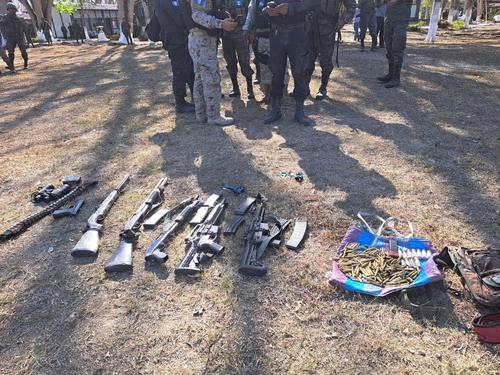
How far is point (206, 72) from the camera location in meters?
5.92

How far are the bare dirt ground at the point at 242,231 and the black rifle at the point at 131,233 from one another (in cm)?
11

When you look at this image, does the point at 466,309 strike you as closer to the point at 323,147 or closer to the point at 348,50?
the point at 323,147

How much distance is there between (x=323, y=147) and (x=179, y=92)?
3.27m

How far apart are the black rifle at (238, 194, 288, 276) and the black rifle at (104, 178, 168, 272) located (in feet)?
3.33

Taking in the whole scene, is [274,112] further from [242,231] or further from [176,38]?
[242,231]

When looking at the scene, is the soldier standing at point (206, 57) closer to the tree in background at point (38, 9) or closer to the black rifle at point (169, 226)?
the black rifle at point (169, 226)

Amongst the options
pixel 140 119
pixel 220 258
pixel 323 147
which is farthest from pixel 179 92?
pixel 220 258

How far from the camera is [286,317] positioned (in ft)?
8.68

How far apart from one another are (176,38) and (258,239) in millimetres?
4546

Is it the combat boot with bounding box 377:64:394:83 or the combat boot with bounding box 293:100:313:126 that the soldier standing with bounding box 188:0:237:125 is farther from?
the combat boot with bounding box 377:64:394:83

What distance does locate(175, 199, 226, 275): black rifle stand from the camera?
3.08 metres

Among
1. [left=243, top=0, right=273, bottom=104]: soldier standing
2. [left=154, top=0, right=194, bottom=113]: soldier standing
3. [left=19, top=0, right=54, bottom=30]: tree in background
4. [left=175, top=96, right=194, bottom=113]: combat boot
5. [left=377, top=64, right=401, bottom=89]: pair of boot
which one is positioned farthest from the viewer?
[left=19, top=0, right=54, bottom=30]: tree in background

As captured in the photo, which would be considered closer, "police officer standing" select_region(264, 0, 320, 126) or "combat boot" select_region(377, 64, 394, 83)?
"police officer standing" select_region(264, 0, 320, 126)

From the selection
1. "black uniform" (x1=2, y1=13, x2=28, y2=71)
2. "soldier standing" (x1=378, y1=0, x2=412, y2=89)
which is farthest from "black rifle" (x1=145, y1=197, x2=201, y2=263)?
"black uniform" (x1=2, y1=13, x2=28, y2=71)
